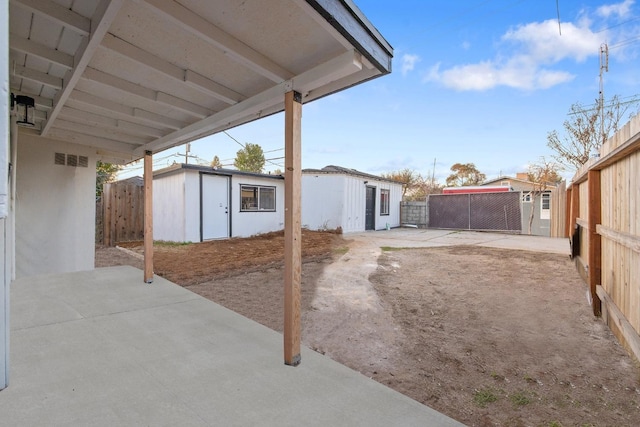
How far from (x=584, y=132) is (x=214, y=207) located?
14137 millimetres

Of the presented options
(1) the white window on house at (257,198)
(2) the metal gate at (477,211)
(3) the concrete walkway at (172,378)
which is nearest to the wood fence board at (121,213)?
(1) the white window on house at (257,198)

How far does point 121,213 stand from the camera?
400 inches

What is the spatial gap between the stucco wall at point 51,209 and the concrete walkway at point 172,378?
1.92 metres

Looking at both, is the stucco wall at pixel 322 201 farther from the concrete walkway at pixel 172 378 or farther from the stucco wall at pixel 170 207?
the concrete walkway at pixel 172 378

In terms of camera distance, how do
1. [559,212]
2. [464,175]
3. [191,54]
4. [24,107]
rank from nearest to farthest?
[191,54] < [24,107] < [559,212] < [464,175]

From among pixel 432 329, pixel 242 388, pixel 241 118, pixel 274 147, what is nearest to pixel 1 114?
pixel 242 388

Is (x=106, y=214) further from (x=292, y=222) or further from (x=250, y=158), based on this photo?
(x=250, y=158)

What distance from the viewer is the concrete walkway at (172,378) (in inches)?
64.6

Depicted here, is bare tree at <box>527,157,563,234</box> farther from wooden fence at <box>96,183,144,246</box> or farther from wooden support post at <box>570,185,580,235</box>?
wooden fence at <box>96,183,144,246</box>

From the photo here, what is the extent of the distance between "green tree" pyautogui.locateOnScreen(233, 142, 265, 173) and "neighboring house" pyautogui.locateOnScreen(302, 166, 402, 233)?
16.3 meters

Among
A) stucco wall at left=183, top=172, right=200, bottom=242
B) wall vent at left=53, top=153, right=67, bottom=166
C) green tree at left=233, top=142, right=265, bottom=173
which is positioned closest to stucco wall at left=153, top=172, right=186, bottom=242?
stucco wall at left=183, top=172, right=200, bottom=242

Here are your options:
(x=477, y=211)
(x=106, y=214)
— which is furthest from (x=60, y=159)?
(x=477, y=211)

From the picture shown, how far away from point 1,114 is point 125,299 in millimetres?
3278

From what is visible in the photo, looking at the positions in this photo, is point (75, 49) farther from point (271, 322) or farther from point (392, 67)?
point (271, 322)
